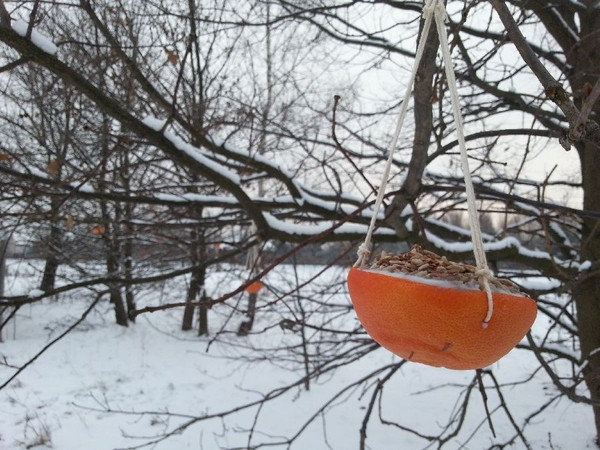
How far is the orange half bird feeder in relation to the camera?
740 millimetres

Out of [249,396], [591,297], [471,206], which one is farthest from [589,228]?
[249,396]

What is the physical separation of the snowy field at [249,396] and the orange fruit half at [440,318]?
75.8 inches

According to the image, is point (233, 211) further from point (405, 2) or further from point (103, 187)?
point (405, 2)

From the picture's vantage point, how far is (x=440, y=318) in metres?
0.74

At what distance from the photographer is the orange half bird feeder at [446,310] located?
740 mm

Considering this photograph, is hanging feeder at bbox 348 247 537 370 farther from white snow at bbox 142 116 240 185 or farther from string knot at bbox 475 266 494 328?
white snow at bbox 142 116 240 185

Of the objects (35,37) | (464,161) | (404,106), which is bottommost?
(464,161)

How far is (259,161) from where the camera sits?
279cm

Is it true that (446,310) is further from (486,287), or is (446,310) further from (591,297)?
(591,297)

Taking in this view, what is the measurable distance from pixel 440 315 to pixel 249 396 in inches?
214

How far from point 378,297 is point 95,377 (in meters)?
6.22

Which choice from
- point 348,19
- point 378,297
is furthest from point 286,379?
point 378,297

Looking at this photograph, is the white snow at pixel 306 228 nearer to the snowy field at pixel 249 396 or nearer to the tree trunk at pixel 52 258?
the snowy field at pixel 249 396

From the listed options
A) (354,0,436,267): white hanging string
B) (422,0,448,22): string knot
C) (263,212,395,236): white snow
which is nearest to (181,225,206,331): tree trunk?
(263,212,395,236): white snow
